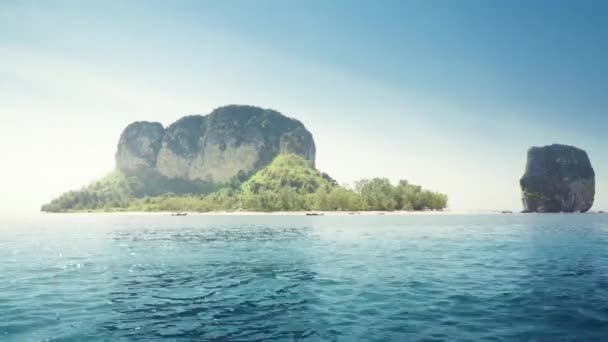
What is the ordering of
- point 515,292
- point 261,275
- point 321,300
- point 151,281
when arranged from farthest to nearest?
point 261,275, point 151,281, point 515,292, point 321,300

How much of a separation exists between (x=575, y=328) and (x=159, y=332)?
1613cm

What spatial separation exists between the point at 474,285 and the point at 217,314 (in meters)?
16.1

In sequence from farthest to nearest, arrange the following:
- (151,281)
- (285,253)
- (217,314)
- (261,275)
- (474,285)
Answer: (285,253) → (261,275) → (151,281) → (474,285) → (217,314)

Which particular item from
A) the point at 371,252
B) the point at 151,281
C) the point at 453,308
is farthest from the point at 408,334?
the point at 371,252

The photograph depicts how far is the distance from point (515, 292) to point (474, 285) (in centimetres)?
261

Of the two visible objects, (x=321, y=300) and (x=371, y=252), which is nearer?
(x=321, y=300)

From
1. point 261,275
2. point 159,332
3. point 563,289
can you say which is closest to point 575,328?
point 563,289

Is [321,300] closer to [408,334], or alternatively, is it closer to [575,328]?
[408,334]

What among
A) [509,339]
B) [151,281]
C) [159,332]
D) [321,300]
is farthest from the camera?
[151,281]

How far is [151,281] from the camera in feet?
93.0

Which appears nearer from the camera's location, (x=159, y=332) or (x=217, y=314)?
(x=159, y=332)

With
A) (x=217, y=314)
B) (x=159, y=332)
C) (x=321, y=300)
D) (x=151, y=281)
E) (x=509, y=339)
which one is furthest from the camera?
(x=151, y=281)

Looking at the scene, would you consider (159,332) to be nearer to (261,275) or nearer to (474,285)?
(261,275)

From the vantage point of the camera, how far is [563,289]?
2448cm
